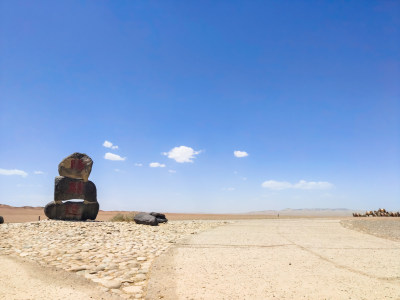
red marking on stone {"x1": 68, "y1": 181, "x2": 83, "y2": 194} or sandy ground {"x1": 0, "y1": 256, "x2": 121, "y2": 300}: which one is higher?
red marking on stone {"x1": 68, "y1": 181, "x2": 83, "y2": 194}

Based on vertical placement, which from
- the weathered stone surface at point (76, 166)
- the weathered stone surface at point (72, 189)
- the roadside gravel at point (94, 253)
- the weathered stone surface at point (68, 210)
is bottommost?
the roadside gravel at point (94, 253)

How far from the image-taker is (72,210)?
52.4ft

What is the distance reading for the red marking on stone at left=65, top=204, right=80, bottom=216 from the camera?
1590 cm

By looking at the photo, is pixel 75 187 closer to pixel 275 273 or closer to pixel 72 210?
pixel 72 210

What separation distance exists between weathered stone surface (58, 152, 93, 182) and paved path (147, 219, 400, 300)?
36.1ft

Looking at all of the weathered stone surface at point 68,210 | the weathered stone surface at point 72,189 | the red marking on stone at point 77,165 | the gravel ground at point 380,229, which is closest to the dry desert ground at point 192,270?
the gravel ground at point 380,229

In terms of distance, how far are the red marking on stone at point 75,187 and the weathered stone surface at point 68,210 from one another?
0.68m

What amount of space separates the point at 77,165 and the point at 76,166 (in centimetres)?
8

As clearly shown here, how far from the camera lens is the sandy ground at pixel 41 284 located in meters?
4.22

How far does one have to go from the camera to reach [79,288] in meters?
4.59

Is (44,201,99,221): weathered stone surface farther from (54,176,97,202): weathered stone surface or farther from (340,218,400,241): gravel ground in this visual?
(340,218,400,241): gravel ground

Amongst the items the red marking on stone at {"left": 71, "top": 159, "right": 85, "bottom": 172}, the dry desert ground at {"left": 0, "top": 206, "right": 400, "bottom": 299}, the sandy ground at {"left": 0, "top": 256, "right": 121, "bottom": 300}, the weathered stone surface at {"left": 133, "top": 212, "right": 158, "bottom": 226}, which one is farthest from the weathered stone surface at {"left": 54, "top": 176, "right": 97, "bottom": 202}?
the sandy ground at {"left": 0, "top": 256, "right": 121, "bottom": 300}

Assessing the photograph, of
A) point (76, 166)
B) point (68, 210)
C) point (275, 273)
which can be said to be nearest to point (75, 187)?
point (76, 166)

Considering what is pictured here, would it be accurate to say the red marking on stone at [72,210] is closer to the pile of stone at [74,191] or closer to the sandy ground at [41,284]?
the pile of stone at [74,191]
